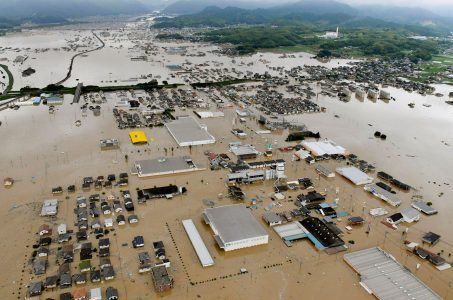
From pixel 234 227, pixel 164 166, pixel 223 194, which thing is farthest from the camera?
pixel 164 166

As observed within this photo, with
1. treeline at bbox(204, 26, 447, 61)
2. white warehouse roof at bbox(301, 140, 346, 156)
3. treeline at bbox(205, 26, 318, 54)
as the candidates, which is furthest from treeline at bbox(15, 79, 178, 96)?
treeline at bbox(205, 26, 318, 54)

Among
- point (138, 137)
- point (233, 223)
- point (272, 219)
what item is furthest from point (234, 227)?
point (138, 137)

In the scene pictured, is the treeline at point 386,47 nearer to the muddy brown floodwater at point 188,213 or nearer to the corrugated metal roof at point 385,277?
the muddy brown floodwater at point 188,213

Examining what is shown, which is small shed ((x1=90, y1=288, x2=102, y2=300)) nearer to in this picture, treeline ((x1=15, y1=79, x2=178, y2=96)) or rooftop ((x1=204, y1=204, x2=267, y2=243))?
rooftop ((x1=204, y1=204, x2=267, y2=243))

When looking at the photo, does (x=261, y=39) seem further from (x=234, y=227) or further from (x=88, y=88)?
(x=234, y=227)

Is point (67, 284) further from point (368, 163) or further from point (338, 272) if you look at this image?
point (368, 163)
